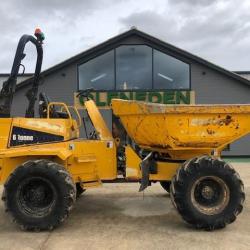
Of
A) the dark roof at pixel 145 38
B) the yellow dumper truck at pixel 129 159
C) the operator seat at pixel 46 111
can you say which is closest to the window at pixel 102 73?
the dark roof at pixel 145 38

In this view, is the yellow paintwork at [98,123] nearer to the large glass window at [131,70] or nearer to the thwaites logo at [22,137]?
the thwaites logo at [22,137]

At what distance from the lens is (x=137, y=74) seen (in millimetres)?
19688

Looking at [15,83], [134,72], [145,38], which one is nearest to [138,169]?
[15,83]

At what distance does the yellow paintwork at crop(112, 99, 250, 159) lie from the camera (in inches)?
258

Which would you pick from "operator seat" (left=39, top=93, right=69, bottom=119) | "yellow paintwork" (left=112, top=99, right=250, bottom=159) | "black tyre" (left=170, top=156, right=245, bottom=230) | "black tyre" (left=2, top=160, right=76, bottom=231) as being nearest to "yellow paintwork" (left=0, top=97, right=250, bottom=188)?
"yellow paintwork" (left=112, top=99, right=250, bottom=159)

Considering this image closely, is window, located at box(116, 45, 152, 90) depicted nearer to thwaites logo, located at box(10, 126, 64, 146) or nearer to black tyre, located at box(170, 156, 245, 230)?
thwaites logo, located at box(10, 126, 64, 146)

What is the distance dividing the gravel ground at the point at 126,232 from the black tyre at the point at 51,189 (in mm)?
160

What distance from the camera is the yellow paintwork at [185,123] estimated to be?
6.55 metres

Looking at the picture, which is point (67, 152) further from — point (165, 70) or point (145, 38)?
point (145, 38)

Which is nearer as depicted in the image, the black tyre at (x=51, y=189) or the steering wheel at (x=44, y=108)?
the black tyre at (x=51, y=189)

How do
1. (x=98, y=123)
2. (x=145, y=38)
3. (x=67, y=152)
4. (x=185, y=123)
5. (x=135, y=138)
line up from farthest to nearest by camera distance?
(x=145, y=38), (x=98, y=123), (x=135, y=138), (x=67, y=152), (x=185, y=123)

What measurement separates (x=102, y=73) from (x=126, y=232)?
13.8 meters

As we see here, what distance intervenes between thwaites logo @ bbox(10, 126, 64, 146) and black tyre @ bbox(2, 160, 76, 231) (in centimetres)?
46

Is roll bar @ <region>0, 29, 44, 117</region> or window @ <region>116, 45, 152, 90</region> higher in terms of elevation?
window @ <region>116, 45, 152, 90</region>
